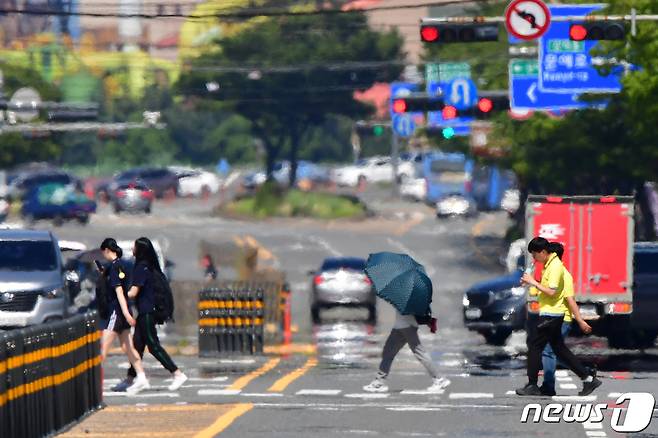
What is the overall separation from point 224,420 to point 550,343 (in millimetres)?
4278

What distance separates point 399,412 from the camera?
2023cm

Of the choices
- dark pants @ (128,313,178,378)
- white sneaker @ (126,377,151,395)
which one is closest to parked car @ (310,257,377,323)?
dark pants @ (128,313,178,378)

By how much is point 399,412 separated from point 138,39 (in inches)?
7019

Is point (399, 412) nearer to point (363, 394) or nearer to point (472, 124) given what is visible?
point (363, 394)

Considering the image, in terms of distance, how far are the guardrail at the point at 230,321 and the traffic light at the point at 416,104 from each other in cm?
1485

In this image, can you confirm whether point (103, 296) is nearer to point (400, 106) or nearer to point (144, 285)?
point (144, 285)

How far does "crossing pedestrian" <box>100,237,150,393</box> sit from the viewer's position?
22.9 metres

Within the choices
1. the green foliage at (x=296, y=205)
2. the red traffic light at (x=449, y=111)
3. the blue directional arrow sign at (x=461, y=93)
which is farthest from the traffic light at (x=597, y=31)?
the green foliage at (x=296, y=205)

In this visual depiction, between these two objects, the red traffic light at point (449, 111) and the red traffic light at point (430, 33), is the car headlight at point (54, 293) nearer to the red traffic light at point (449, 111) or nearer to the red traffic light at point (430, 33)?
the red traffic light at point (430, 33)

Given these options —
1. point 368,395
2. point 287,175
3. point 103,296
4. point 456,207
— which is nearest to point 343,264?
point 103,296

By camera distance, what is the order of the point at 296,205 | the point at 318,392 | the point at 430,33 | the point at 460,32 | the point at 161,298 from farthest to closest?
the point at 296,205 → the point at 460,32 → the point at 430,33 → the point at 318,392 → the point at 161,298

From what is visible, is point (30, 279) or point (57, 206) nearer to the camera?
point (30, 279)

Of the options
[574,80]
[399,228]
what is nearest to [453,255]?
[399,228]
